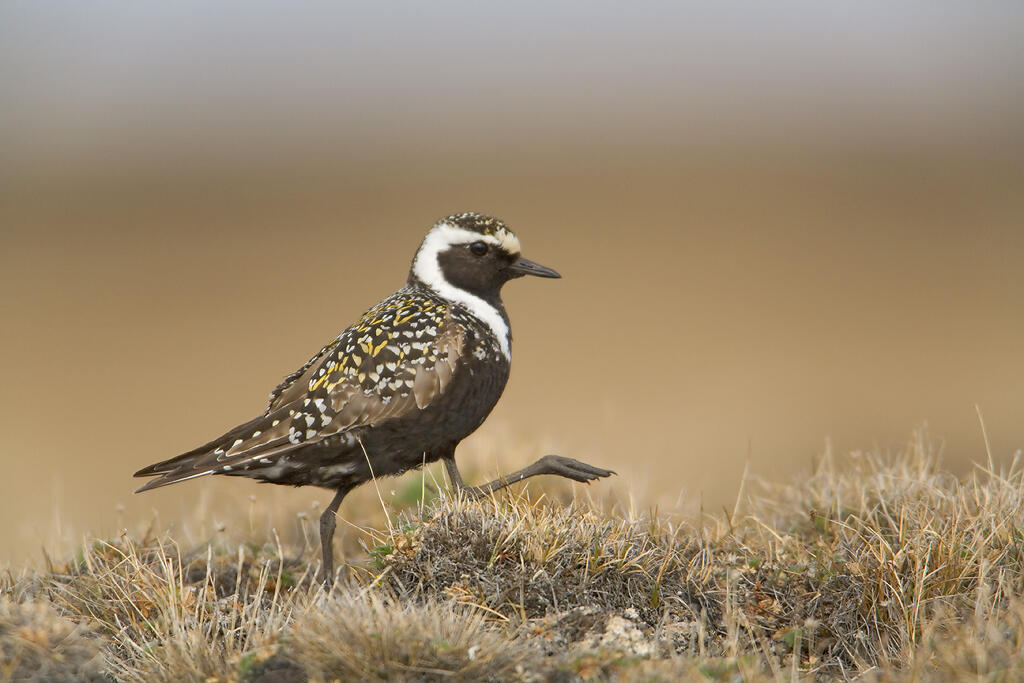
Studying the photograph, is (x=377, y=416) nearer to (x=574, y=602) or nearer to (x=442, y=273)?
(x=442, y=273)

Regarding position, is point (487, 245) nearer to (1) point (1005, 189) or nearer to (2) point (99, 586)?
(2) point (99, 586)

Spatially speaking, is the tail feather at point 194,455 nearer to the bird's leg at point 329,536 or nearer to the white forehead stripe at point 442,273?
the bird's leg at point 329,536

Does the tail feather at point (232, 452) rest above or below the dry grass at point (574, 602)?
above

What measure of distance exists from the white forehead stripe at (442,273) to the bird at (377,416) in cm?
11

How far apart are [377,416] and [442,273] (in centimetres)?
117

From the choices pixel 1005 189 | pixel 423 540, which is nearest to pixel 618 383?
pixel 423 540

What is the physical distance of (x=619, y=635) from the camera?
4414 millimetres

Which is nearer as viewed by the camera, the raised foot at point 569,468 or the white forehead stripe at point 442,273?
the raised foot at point 569,468

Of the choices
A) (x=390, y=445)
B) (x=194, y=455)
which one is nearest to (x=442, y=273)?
(x=390, y=445)

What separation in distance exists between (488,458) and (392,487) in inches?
30.6

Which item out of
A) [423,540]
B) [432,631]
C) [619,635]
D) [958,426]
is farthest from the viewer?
[958,426]

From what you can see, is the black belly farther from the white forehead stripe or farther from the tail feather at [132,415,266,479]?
the white forehead stripe

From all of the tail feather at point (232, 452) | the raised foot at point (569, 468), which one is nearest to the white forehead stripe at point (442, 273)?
the raised foot at point (569, 468)

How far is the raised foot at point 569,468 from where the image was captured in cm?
554
